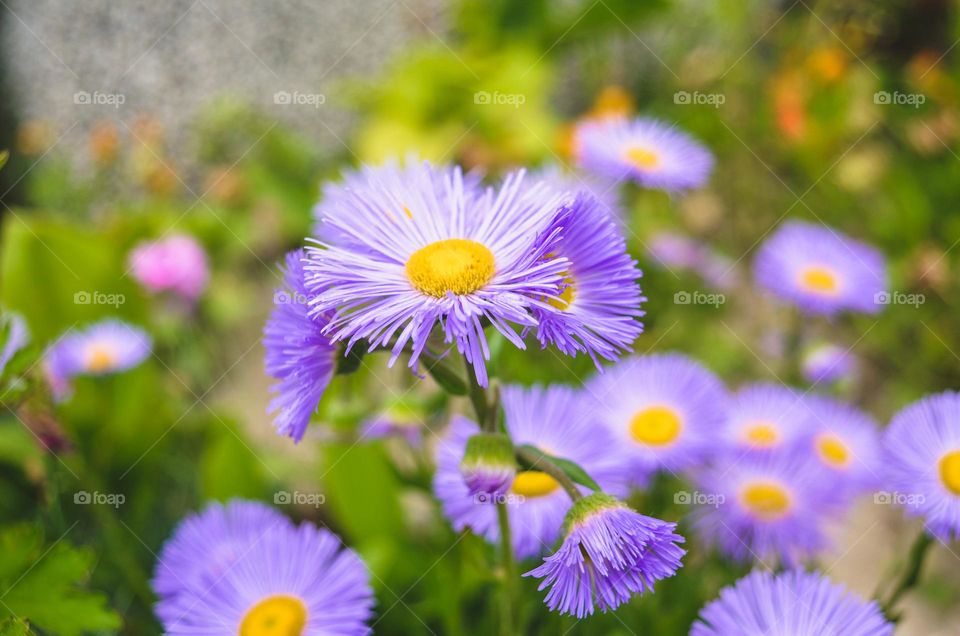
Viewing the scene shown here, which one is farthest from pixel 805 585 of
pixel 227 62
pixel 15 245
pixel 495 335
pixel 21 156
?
pixel 21 156

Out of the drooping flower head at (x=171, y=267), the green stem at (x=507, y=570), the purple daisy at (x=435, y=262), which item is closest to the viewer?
the purple daisy at (x=435, y=262)

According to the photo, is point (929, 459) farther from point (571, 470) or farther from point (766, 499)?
point (571, 470)

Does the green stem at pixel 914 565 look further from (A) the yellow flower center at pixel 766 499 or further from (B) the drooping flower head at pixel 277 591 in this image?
(B) the drooping flower head at pixel 277 591

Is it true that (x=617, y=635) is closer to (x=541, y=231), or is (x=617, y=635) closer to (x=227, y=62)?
(x=541, y=231)

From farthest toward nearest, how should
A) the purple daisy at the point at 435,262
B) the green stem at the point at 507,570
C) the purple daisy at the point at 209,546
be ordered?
the purple daisy at the point at 209,546
the green stem at the point at 507,570
the purple daisy at the point at 435,262

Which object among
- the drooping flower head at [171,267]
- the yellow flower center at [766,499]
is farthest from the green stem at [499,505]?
the drooping flower head at [171,267]

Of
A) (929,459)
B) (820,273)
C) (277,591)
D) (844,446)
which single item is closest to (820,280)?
(820,273)
